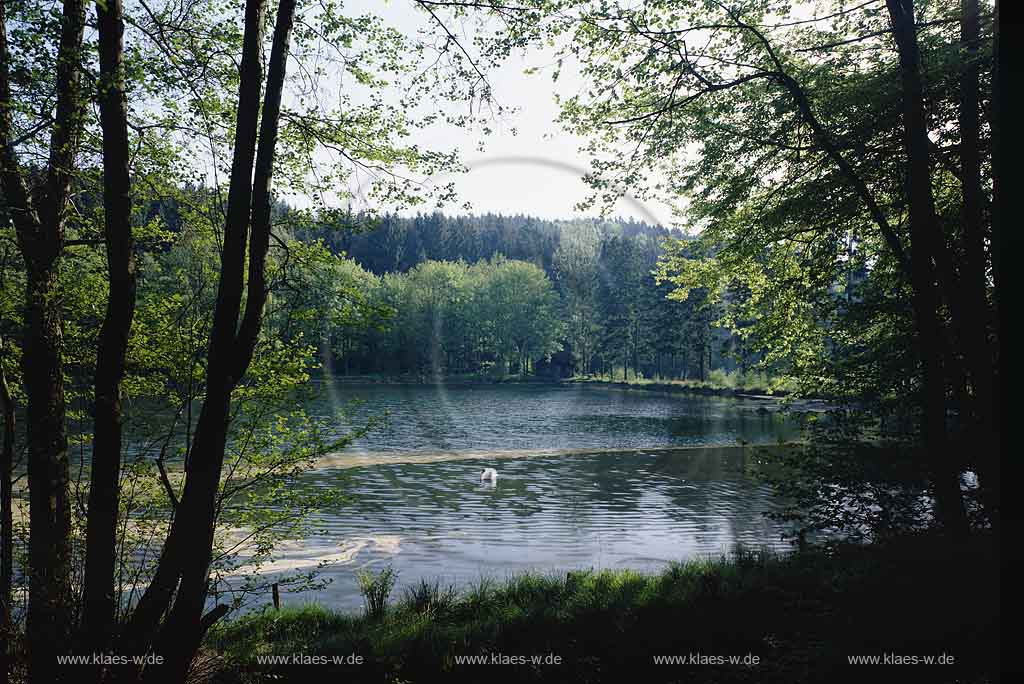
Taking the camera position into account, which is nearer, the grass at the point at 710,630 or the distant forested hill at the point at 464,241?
the grass at the point at 710,630

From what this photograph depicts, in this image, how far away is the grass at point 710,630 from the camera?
6.06 meters

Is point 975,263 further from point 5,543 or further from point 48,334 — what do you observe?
point 5,543

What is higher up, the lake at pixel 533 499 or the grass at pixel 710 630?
the grass at pixel 710 630

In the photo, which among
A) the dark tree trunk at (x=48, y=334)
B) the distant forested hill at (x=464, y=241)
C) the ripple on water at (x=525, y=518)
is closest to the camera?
the dark tree trunk at (x=48, y=334)

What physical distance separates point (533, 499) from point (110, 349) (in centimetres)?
1549

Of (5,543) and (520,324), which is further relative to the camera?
(520,324)

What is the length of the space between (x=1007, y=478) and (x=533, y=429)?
36291 millimetres

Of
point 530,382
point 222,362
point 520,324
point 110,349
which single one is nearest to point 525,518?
point 222,362

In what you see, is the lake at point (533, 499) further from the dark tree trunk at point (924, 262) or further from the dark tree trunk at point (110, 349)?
the dark tree trunk at point (110, 349)

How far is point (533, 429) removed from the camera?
38.2 metres

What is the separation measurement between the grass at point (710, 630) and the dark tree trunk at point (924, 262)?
2.49 feet

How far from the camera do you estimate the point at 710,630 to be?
23.4 ft

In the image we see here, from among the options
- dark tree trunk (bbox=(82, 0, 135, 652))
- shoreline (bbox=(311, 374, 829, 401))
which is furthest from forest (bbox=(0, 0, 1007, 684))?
shoreline (bbox=(311, 374, 829, 401))

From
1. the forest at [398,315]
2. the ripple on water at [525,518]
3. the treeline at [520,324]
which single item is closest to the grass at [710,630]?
the forest at [398,315]
